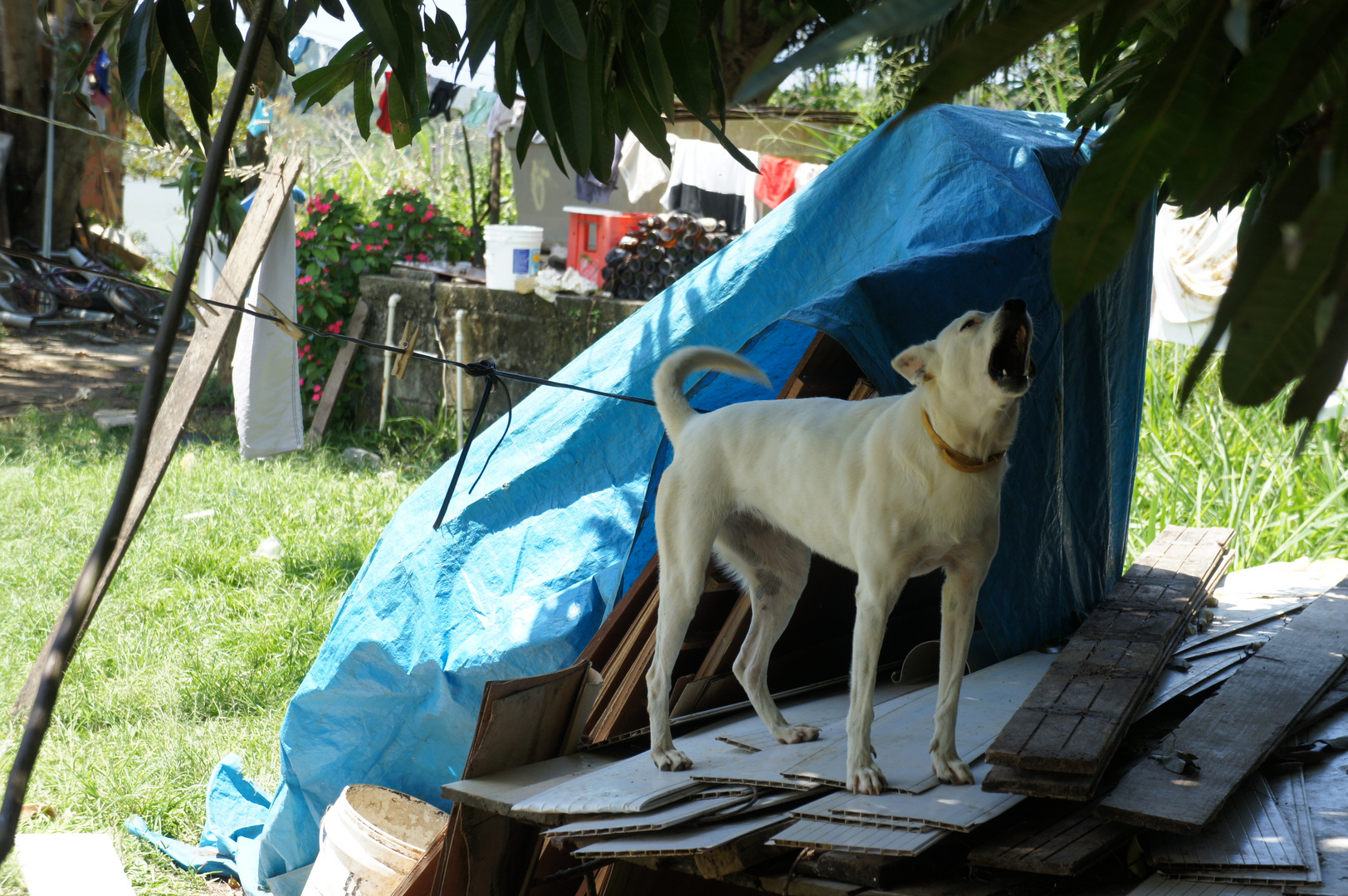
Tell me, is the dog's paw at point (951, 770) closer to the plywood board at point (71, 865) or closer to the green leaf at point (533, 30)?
the green leaf at point (533, 30)

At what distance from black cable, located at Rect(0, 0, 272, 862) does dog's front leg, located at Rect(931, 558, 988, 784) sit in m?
2.25

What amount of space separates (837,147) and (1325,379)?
29.5 ft

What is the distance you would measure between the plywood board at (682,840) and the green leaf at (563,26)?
67.8 inches

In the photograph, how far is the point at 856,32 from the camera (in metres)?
0.74

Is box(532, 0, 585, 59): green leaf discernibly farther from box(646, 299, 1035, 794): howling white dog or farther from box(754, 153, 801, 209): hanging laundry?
box(754, 153, 801, 209): hanging laundry

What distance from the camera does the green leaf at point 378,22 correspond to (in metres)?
1.56

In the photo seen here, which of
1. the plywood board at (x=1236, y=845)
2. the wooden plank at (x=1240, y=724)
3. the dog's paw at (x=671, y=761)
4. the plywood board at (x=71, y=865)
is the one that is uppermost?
the wooden plank at (x=1240, y=724)

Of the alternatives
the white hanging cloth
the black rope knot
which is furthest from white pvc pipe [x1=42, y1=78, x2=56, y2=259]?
the black rope knot

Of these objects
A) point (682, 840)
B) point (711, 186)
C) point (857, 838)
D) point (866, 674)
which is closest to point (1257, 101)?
point (857, 838)

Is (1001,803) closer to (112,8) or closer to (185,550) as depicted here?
(112,8)

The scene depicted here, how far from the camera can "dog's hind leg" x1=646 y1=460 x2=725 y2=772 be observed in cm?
296

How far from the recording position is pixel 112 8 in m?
2.00

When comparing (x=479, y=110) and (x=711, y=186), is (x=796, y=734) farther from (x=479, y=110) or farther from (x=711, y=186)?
(x=479, y=110)

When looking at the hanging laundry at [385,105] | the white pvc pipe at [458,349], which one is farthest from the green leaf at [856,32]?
the white pvc pipe at [458,349]
